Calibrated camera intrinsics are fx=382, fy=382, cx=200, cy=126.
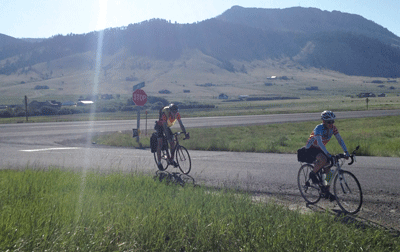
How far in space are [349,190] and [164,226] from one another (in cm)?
353

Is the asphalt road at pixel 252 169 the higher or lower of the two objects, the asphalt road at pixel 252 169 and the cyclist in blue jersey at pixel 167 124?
the lower

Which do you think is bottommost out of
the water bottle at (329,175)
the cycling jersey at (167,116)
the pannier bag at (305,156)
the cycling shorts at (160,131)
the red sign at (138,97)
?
the water bottle at (329,175)

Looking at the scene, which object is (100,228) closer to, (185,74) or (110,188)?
(110,188)

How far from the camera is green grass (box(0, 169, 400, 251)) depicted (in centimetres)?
420

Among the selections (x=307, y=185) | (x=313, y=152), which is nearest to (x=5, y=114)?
(x=307, y=185)

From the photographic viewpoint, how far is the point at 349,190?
6.55m

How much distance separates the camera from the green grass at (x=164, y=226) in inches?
165

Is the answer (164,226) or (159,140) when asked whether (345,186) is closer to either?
(164,226)

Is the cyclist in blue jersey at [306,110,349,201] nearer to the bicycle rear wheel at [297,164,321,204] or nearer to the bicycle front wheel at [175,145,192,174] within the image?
the bicycle rear wheel at [297,164,321,204]

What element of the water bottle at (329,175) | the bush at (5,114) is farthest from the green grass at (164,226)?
the bush at (5,114)

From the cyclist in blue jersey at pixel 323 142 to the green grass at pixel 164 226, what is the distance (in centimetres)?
127

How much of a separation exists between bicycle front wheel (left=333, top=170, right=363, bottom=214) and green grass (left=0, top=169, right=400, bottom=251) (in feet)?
2.89

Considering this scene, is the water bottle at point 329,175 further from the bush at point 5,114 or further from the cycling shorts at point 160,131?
the bush at point 5,114

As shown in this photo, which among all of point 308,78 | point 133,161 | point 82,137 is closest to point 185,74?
point 308,78
